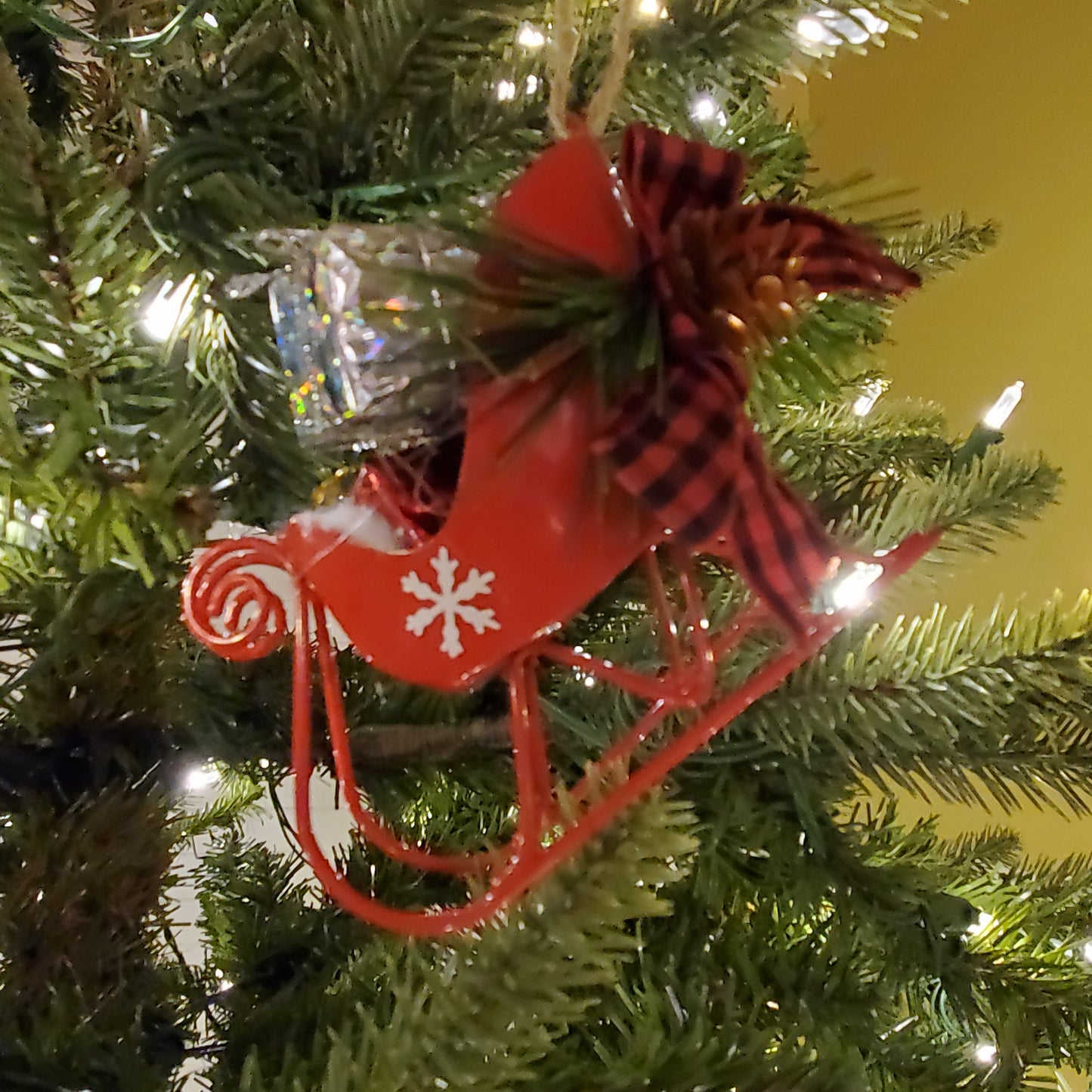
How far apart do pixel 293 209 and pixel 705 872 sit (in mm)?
327

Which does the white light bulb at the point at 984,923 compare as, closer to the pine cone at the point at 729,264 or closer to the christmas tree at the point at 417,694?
the christmas tree at the point at 417,694

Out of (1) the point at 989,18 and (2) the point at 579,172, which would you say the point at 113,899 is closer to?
(2) the point at 579,172

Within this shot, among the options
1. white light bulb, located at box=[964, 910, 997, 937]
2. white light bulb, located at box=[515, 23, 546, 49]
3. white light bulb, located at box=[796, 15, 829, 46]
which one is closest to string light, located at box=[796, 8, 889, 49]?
white light bulb, located at box=[796, 15, 829, 46]

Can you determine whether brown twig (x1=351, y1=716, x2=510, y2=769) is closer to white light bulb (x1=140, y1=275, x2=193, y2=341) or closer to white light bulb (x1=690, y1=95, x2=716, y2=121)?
white light bulb (x1=140, y1=275, x2=193, y2=341)

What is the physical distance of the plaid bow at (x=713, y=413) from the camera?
0.85 ft

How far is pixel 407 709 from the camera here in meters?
0.51

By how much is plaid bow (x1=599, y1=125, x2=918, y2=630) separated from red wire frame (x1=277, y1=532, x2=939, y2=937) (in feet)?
0.10

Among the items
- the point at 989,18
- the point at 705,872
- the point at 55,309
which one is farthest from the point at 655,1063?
the point at 989,18

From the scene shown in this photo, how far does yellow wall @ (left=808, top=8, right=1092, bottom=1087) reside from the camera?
3.50 ft

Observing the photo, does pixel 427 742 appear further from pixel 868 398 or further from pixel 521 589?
pixel 868 398

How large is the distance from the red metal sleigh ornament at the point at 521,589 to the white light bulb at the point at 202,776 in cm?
18

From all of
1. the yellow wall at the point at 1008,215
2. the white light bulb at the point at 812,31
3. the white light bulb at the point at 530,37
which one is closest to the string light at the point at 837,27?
the white light bulb at the point at 812,31

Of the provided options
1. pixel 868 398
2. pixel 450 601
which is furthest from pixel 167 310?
pixel 868 398

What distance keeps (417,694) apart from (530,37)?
33 centimetres
